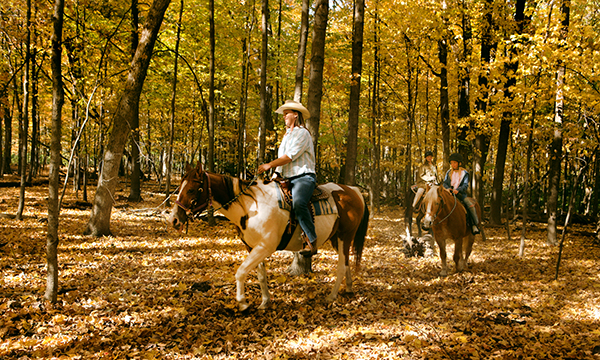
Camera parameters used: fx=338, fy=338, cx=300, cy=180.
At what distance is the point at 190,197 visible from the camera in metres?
4.55

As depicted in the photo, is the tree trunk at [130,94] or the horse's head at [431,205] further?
the tree trunk at [130,94]

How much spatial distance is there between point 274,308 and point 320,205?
5.84 ft

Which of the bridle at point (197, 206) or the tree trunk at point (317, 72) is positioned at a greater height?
the tree trunk at point (317, 72)

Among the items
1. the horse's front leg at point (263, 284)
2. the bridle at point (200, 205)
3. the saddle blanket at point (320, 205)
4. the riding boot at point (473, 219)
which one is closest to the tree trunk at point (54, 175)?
the bridle at point (200, 205)

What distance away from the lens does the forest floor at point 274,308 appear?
13.5ft

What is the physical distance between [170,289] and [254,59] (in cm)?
1616

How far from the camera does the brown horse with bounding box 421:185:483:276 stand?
7.38 meters

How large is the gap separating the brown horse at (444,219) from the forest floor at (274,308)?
1.93ft

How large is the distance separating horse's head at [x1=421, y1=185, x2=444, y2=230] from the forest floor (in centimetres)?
132

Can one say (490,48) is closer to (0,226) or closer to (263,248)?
(263,248)

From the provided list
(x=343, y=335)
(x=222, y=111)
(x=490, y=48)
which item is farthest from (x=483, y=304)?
(x=222, y=111)

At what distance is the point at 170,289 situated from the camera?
5.83 m

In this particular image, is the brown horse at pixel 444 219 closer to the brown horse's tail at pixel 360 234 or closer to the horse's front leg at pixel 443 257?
the horse's front leg at pixel 443 257

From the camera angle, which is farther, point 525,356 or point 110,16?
point 110,16
